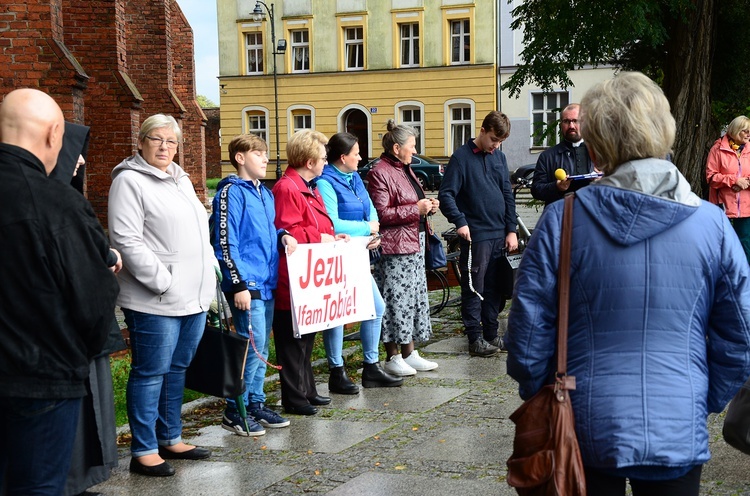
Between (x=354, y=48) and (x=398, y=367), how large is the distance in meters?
42.4

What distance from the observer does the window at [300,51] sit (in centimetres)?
4994

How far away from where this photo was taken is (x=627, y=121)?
9.38 ft

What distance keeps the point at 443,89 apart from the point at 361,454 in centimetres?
4266

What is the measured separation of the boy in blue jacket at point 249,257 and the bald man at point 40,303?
2641 mm

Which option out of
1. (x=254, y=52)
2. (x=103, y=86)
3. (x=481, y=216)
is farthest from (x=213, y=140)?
(x=481, y=216)

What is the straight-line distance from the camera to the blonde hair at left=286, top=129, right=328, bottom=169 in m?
6.89

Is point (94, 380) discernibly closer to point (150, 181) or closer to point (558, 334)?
point (150, 181)

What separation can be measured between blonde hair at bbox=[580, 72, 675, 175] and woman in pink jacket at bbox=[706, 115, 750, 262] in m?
8.54

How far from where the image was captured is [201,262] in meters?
5.49

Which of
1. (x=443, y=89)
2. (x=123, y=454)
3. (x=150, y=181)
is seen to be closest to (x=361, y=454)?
(x=123, y=454)

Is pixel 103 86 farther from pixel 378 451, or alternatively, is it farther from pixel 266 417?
pixel 378 451

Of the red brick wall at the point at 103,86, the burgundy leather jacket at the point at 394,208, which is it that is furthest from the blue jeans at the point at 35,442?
the red brick wall at the point at 103,86

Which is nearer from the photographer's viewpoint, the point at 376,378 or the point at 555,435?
the point at 555,435

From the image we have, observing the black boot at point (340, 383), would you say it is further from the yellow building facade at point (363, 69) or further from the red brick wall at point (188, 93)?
the yellow building facade at point (363, 69)
